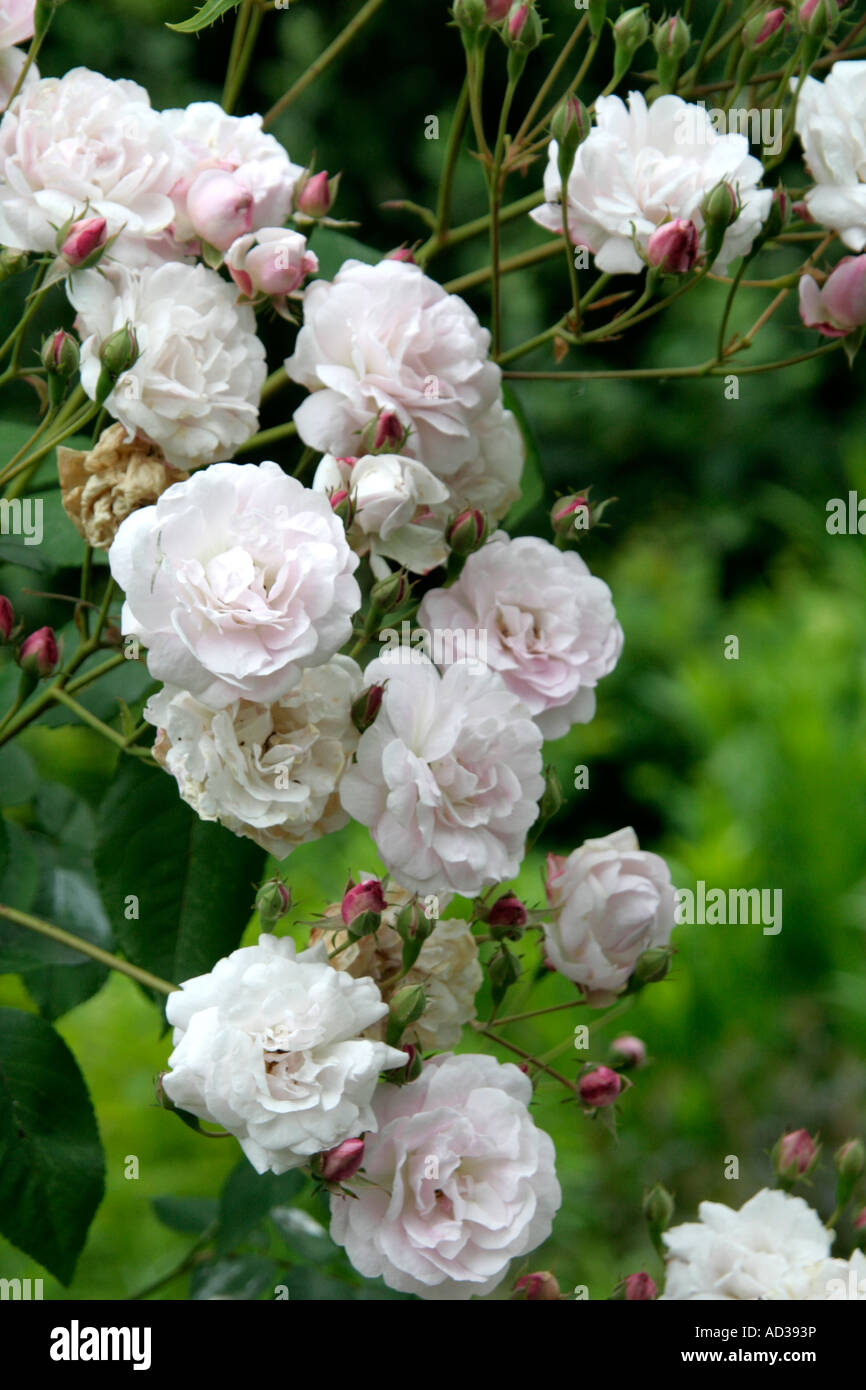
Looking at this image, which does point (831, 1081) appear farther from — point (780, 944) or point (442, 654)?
point (442, 654)

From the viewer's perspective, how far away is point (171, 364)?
2.18ft

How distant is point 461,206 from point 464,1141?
2807mm

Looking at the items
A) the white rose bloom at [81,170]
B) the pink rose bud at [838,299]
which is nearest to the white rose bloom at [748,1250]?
the pink rose bud at [838,299]

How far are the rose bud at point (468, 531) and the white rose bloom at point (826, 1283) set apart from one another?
1.30ft

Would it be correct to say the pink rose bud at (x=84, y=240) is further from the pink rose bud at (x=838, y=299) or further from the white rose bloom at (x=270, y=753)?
the pink rose bud at (x=838, y=299)

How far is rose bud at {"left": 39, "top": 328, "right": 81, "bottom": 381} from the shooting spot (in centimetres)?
69

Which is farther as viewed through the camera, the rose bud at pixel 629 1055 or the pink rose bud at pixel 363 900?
the rose bud at pixel 629 1055

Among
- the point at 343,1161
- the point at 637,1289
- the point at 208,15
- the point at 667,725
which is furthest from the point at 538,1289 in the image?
the point at 667,725

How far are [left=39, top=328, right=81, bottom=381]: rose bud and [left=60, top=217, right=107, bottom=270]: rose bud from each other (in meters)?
0.04

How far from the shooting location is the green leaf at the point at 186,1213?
1161 mm

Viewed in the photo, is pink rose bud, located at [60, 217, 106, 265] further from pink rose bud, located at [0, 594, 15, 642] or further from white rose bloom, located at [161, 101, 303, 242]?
pink rose bud, located at [0, 594, 15, 642]

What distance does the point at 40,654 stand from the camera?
0.75 m
